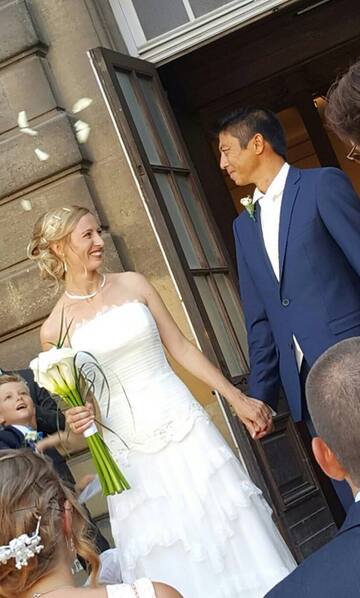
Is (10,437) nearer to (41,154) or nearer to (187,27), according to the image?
(41,154)

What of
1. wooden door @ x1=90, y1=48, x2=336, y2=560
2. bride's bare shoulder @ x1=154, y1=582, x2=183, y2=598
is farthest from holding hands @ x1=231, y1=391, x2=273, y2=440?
bride's bare shoulder @ x1=154, y1=582, x2=183, y2=598

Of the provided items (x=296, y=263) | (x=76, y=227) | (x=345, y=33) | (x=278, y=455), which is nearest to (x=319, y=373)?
(x=296, y=263)

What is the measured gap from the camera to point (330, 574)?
7.23 feet

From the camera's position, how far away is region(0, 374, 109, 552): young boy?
546 cm

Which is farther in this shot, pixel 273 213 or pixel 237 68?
pixel 237 68

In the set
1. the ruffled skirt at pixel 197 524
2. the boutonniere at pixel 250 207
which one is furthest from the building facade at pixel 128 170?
the ruffled skirt at pixel 197 524

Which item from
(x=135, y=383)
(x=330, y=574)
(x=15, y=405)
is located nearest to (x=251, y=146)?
(x=135, y=383)

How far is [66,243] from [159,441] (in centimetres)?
101

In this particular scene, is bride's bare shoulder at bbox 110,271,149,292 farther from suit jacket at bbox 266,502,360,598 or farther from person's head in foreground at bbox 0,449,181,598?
suit jacket at bbox 266,502,360,598

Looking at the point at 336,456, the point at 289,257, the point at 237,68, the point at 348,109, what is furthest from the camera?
the point at 237,68

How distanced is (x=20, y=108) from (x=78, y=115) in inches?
15.1

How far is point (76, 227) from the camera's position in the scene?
17.7ft

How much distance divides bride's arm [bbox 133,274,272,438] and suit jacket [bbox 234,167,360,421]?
0.17 meters

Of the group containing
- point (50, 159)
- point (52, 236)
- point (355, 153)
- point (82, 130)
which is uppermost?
point (82, 130)
